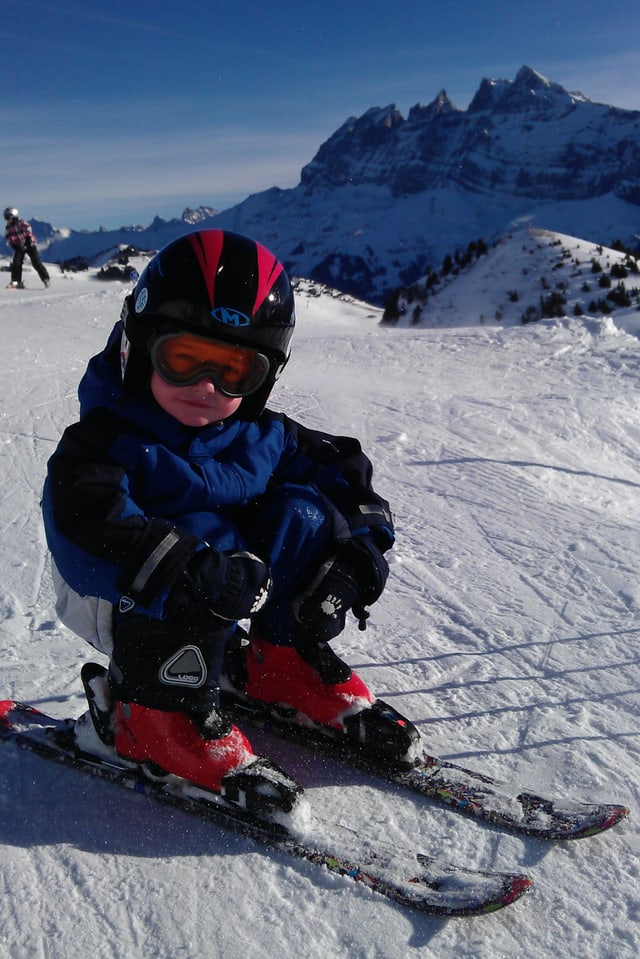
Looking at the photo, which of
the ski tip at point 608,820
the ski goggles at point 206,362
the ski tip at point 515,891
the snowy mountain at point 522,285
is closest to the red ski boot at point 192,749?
the ski tip at point 515,891

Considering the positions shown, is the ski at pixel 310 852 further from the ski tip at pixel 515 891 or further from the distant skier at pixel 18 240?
the distant skier at pixel 18 240

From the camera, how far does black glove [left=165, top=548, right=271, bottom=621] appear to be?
1942mm

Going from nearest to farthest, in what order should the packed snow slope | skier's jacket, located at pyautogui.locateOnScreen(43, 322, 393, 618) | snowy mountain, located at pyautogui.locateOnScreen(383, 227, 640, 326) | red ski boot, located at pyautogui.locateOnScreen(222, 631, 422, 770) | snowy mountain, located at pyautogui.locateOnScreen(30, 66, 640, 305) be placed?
the packed snow slope < skier's jacket, located at pyautogui.locateOnScreen(43, 322, 393, 618) < red ski boot, located at pyautogui.locateOnScreen(222, 631, 422, 770) < snowy mountain, located at pyautogui.locateOnScreen(383, 227, 640, 326) < snowy mountain, located at pyautogui.locateOnScreen(30, 66, 640, 305)

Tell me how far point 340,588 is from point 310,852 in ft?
2.45

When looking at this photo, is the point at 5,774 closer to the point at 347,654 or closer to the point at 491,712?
the point at 347,654

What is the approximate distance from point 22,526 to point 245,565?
236cm

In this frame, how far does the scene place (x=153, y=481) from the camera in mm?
2143

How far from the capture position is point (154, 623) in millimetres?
2012

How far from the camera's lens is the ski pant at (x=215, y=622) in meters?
2.03

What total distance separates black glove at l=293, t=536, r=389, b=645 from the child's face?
24.0 inches

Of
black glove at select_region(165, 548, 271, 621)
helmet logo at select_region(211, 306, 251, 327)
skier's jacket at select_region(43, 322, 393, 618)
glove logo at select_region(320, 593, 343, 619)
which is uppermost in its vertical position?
helmet logo at select_region(211, 306, 251, 327)

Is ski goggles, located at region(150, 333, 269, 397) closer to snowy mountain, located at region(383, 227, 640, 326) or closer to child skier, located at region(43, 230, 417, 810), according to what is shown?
child skier, located at region(43, 230, 417, 810)

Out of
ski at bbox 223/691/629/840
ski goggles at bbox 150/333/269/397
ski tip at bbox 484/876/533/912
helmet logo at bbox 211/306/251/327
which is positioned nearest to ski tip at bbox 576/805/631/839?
ski at bbox 223/691/629/840

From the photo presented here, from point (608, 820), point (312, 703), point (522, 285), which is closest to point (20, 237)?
point (522, 285)
